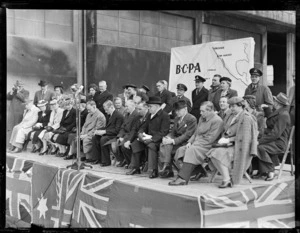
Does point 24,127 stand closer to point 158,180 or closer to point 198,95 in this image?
point 158,180

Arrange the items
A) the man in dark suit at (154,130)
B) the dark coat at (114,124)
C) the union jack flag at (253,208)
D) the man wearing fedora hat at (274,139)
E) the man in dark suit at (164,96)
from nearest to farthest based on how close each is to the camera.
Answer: the union jack flag at (253,208)
the man wearing fedora hat at (274,139)
the man in dark suit at (154,130)
the man in dark suit at (164,96)
the dark coat at (114,124)

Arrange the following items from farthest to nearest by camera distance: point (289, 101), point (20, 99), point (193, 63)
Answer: point (193, 63) → point (20, 99) → point (289, 101)

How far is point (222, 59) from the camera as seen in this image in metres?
5.22

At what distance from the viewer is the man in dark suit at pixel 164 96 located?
17.3ft

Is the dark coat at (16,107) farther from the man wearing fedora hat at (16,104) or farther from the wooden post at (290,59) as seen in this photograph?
the wooden post at (290,59)

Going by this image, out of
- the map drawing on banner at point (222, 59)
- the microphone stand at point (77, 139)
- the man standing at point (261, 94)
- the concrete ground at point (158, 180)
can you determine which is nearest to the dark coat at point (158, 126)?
Answer: the map drawing on banner at point (222, 59)

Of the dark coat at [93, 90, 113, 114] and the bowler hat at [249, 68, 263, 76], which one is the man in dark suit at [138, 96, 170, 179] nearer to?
the dark coat at [93, 90, 113, 114]

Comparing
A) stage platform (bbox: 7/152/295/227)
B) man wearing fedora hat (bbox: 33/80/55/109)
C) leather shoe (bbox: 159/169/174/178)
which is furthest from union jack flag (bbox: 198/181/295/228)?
man wearing fedora hat (bbox: 33/80/55/109)

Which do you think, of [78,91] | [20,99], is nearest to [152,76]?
[78,91]

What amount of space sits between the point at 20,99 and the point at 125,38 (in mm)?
1284

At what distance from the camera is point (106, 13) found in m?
4.89

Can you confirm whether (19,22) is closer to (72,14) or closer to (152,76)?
(72,14)

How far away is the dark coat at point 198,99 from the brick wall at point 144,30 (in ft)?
1.84

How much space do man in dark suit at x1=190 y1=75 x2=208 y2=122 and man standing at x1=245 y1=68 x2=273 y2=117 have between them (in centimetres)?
53
